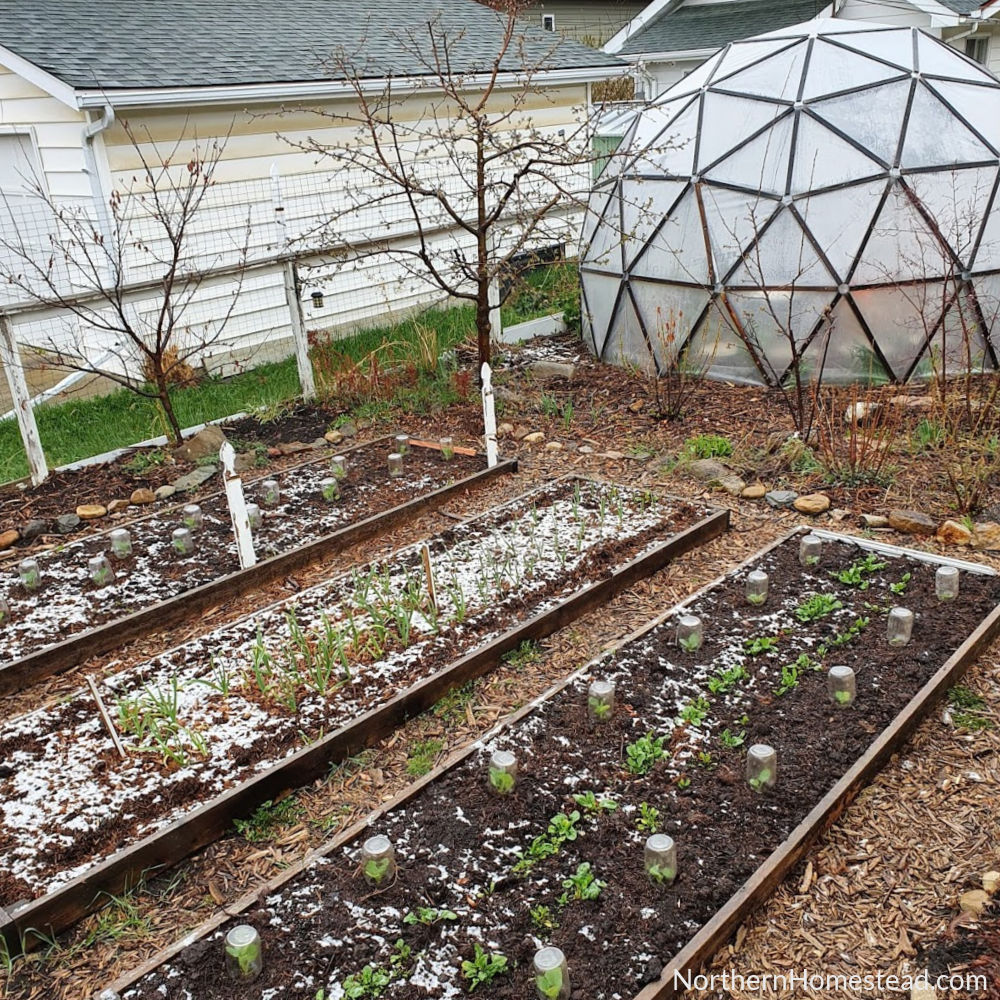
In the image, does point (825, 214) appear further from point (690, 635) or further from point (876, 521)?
point (690, 635)

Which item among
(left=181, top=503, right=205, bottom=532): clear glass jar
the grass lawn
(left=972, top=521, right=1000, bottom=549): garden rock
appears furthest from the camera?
the grass lawn

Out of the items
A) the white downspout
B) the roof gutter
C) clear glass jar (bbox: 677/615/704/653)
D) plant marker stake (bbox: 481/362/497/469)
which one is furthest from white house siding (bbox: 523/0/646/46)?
clear glass jar (bbox: 677/615/704/653)

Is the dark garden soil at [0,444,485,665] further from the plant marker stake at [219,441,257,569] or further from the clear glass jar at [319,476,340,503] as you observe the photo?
the plant marker stake at [219,441,257,569]

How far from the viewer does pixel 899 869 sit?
281 cm

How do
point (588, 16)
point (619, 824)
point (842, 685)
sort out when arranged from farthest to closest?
point (588, 16), point (842, 685), point (619, 824)

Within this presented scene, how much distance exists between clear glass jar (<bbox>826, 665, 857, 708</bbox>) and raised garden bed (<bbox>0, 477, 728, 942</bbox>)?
4.17 ft

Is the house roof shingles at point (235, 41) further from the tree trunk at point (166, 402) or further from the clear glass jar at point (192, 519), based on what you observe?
the clear glass jar at point (192, 519)

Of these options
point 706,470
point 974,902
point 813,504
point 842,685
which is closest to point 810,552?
point 813,504

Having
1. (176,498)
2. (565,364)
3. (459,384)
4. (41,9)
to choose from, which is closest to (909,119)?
(565,364)

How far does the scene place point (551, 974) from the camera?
7.46ft

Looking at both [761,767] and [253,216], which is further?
[253,216]

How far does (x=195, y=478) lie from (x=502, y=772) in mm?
3906

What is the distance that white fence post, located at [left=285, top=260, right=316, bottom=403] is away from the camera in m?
7.53

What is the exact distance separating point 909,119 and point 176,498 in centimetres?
611
